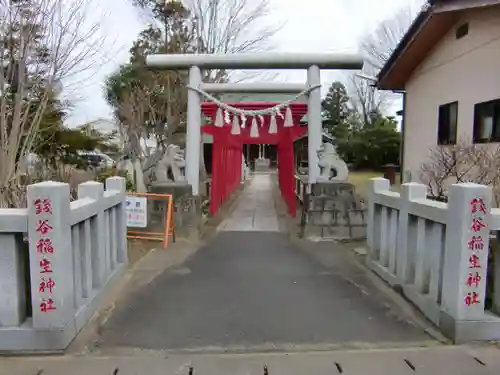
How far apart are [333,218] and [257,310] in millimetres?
4189

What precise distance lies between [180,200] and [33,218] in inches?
196

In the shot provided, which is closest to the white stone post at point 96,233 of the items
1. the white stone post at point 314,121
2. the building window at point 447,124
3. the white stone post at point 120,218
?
the white stone post at point 120,218

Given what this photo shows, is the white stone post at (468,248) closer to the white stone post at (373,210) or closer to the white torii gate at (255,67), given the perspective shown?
the white stone post at (373,210)

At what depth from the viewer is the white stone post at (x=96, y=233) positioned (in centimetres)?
446

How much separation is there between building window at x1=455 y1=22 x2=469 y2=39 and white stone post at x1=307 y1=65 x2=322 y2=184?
166 inches

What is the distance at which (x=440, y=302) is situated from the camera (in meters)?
3.94

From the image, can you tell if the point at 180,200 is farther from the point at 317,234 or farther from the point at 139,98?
the point at 139,98

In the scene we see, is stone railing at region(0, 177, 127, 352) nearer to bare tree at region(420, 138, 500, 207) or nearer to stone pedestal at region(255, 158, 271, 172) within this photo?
bare tree at region(420, 138, 500, 207)

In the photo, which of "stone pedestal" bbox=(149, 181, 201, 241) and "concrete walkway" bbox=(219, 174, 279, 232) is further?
"concrete walkway" bbox=(219, 174, 279, 232)

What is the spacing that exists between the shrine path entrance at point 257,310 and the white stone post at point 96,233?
17.3 inches

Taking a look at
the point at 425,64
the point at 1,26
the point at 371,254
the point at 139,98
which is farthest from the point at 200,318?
the point at 139,98

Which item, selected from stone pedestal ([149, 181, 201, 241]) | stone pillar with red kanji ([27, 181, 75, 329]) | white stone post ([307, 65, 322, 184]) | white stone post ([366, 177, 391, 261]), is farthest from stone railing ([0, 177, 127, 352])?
white stone post ([307, 65, 322, 184])

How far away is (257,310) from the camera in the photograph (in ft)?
14.4

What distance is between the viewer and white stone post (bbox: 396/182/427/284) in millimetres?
4637
